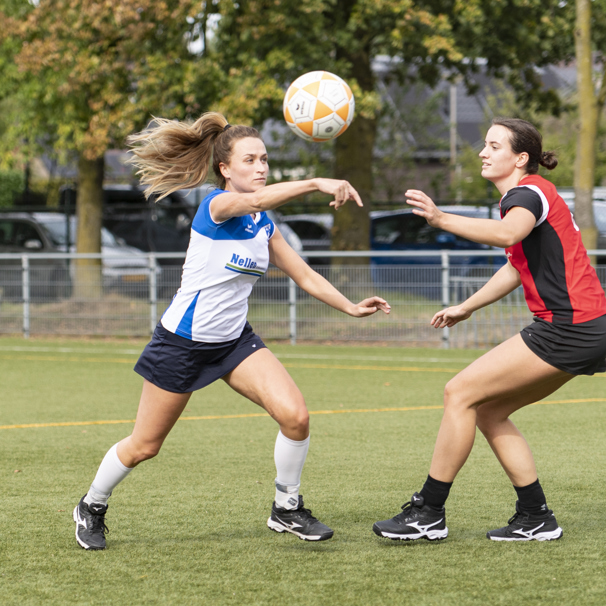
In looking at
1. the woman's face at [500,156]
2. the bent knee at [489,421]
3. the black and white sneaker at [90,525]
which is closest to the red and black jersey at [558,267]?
the woman's face at [500,156]

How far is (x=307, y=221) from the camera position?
1966cm

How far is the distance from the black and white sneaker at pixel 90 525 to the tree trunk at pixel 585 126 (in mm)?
11198

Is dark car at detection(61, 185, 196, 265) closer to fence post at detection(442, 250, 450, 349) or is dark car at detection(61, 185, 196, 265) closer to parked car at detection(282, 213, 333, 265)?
parked car at detection(282, 213, 333, 265)

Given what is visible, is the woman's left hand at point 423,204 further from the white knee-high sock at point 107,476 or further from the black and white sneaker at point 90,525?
the black and white sneaker at point 90,525

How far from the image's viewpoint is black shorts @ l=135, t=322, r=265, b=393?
14.1 ft

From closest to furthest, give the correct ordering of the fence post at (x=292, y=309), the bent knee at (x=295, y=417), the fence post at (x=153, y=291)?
the bent knee at (x=295, y=417), the fence post at (x=292, y=309), the fence post at (x=153, y=291)

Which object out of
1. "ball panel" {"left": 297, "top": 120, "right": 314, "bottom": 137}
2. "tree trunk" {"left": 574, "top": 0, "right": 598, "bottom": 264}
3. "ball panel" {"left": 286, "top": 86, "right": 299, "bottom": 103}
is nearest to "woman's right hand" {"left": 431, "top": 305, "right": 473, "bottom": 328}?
"ball panel" {"left": 297, "top": 120, "right": 314, "bottom": 137}

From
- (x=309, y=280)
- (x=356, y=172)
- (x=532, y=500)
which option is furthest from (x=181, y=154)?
(x=356, y=172)

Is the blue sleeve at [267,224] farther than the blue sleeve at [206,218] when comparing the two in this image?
Yes

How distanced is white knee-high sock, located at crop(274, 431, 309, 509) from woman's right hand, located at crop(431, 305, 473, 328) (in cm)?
92

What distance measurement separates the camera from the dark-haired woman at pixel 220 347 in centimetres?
428

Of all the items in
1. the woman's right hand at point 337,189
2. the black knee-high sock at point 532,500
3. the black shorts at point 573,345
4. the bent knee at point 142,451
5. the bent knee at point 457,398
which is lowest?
the black knee-high sock at point 532,500

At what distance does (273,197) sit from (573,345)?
1.54 m

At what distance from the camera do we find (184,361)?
4289 millimetres
